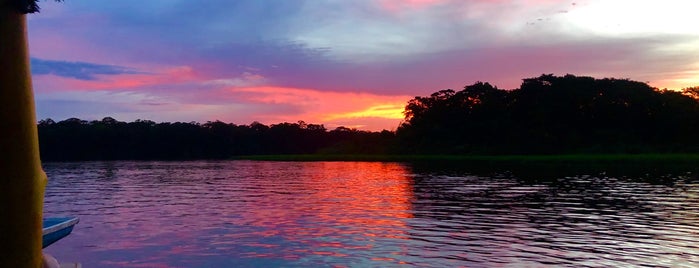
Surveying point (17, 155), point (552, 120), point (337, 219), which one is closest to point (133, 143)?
point (552, 120)

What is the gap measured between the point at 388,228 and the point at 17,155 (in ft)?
73.5

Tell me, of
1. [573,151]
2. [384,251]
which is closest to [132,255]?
[384,251]

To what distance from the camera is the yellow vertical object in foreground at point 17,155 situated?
10.7 ft

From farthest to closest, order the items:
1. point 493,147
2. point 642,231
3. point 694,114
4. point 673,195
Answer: point 493,147 → point 694,114 → point 673,195 → point 642,231

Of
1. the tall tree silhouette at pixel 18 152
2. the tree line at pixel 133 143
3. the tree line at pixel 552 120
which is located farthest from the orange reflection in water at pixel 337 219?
the tree line at pixel 133 143

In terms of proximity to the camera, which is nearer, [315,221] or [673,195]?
[315,221]

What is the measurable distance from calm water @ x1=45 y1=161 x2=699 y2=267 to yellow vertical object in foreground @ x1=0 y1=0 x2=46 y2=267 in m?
14.8

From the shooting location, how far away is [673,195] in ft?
124

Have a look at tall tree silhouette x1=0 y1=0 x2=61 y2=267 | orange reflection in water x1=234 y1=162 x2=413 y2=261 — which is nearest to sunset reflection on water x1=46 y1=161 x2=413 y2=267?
orange reflection in water x1=234 y1=162 x2=413 y2=261

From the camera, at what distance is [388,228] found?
25094 mm

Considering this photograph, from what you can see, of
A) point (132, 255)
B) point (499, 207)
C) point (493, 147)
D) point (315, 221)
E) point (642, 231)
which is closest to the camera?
point (132, 255)

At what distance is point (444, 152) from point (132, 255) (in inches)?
4599

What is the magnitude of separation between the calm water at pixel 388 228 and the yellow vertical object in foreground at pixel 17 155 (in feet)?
48.5

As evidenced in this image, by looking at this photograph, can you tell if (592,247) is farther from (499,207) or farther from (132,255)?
(132,255)
